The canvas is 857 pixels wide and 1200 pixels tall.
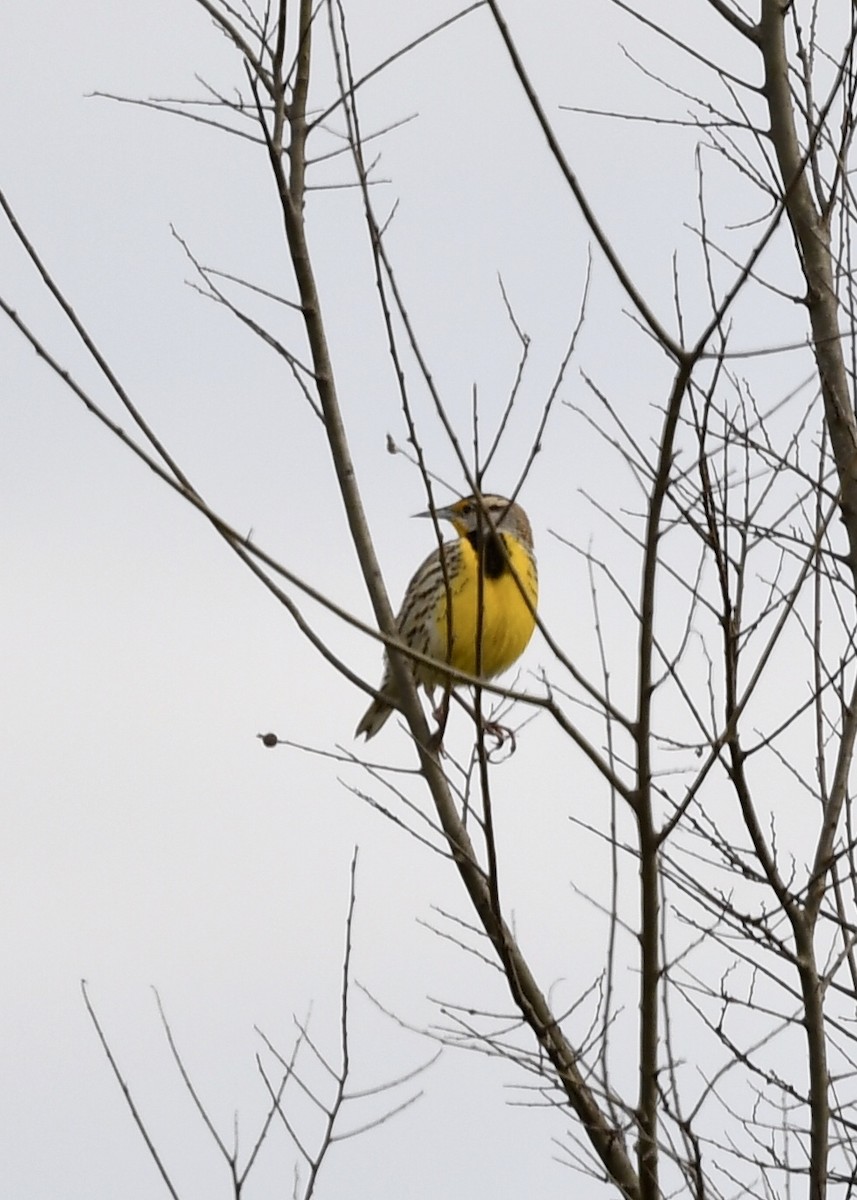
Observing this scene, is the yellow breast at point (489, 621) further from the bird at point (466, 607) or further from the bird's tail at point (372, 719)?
the bird's tail at point (372, 719)

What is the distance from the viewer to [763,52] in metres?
6.60

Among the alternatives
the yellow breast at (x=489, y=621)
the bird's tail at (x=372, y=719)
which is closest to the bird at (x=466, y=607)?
the yellow breast at (x=489, y=621)

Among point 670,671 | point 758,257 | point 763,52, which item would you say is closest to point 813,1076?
point 670,671

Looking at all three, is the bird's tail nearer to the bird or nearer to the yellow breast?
the bird

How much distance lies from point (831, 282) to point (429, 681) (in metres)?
2.66

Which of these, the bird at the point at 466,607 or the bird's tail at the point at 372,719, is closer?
the bird at the point at 466,607

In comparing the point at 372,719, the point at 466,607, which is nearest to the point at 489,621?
the point at 466,607

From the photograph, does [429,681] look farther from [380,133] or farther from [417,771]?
[380,133]

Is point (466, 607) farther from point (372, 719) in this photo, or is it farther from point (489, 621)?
point (372, 719)

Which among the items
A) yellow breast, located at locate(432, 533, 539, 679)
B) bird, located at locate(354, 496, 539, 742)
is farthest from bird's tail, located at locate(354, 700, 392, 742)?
yellow breast, located at locate(432, 533, 539, 679)

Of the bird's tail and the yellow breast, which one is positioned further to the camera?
the bird's tail

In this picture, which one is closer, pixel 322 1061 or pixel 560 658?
pixel 560 658

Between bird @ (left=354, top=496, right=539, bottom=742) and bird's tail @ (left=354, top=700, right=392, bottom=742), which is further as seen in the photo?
bird's tail @ (left=354, top=700, right=392, bottom=742)

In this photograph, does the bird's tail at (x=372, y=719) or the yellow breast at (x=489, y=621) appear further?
the bird's tail at (x=372, y=719)
